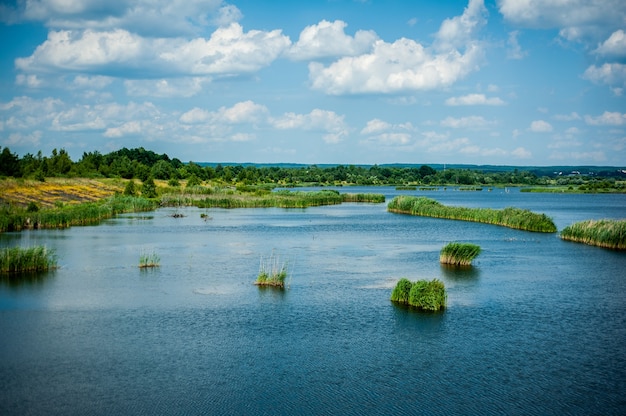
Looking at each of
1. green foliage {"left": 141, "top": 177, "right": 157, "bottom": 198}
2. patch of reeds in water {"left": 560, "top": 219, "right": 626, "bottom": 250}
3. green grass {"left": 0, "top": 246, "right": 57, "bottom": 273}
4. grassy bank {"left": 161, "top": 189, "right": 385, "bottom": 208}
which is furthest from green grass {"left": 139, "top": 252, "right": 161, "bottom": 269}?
green foliage {"left": 141, "top": 177, "right": 157, "bottom": 198}

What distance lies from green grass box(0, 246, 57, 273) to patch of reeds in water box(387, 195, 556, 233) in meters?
32.0

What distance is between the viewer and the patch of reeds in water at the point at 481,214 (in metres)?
43.4

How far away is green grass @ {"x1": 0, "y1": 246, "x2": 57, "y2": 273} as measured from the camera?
25328mm

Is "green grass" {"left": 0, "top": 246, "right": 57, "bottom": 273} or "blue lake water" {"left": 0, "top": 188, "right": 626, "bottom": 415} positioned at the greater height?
"green grass" {"left": 0, "top": 246, "right": 57, "bottom": 273}

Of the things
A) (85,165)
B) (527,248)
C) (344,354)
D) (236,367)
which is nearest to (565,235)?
(527,248)

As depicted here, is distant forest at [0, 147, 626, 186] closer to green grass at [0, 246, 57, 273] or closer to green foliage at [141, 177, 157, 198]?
green foliage at [141, 177, 157, 198]

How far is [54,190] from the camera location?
5788 centimetres

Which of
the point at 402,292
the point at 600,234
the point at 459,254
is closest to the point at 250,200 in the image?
the point at 600,234

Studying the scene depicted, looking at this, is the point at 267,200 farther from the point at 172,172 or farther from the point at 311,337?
the point at 311,337

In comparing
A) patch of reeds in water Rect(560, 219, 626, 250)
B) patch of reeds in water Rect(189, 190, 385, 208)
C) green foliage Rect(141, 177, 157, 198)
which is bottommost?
patch of reeds in water Rect(560, 219, 626, 250)

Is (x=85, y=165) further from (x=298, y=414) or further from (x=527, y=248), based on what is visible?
(x=298, y=414)

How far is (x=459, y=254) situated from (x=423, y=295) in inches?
360

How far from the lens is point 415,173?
180 m

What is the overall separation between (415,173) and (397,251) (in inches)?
5889
